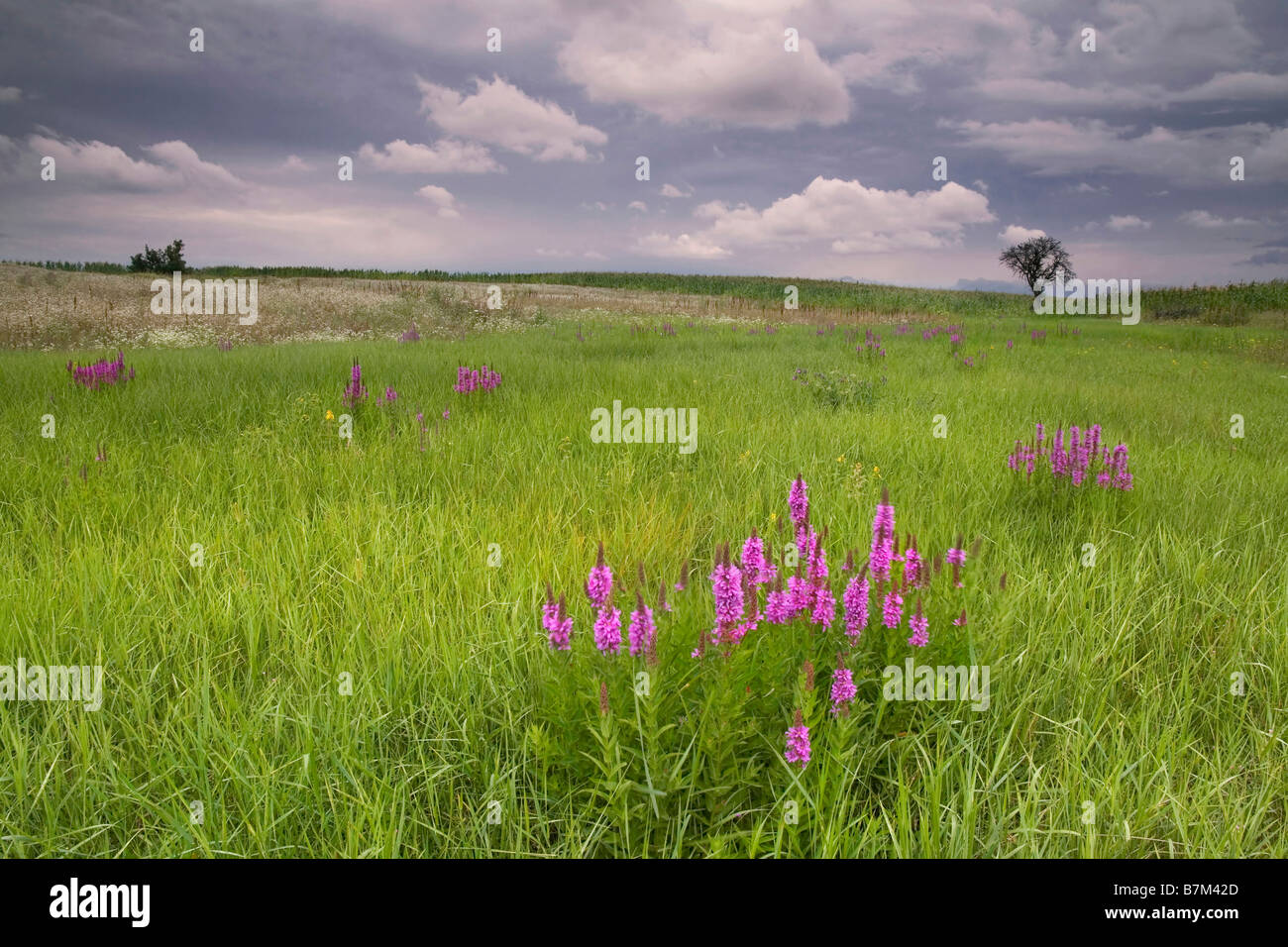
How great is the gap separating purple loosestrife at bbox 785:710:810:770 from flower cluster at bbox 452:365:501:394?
551cm

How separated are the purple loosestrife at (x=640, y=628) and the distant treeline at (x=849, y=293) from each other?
32.8 metres

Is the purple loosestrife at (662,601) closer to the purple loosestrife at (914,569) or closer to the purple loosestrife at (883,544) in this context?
the purple loosestrife at (883,544)

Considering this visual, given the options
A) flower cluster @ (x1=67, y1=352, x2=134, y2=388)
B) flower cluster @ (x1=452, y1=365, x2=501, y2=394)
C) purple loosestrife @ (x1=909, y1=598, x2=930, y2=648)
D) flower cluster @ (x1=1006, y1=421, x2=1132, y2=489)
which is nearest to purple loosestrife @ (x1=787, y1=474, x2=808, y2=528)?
purple loosestrife @ (x1=909, y1=598, x2=930, y2=648)

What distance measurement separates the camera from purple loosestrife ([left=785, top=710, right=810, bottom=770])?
1.60 m

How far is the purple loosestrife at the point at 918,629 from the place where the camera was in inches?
77.6

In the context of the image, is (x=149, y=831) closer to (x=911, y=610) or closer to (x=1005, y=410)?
(x=911, y=610)

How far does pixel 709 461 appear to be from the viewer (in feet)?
15.8

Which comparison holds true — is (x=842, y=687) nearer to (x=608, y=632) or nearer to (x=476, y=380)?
(x=608, y=632)

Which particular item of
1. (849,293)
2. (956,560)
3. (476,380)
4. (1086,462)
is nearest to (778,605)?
(956,560)

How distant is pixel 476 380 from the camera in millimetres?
6574

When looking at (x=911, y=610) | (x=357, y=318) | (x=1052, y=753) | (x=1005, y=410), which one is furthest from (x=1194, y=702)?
(x=357, y=318)

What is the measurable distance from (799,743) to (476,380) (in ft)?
18.5

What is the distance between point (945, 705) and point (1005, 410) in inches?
235

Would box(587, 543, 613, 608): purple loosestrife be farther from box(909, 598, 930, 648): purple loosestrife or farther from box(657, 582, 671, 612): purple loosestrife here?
box(909, 598, 930, 648): purple loosestrife
